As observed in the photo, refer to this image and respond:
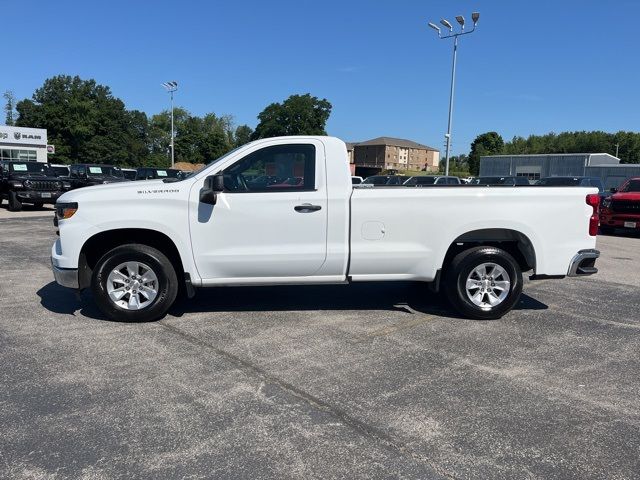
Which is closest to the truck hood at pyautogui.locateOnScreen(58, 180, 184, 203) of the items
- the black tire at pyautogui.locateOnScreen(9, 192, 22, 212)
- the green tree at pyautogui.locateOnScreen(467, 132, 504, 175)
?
the black tire at pyautogui.locateOnScreen(9, 192, 22, 212)

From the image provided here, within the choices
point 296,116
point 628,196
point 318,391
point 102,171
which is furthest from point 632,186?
point 296,116

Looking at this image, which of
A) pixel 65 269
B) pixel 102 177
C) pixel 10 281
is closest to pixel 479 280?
pixel 65 269

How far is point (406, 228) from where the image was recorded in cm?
541

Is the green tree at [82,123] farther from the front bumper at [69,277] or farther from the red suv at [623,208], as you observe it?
the front bumper at [69,277]

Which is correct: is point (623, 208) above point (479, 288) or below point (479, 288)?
above

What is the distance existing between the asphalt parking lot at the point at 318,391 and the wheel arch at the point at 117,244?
0.57 m

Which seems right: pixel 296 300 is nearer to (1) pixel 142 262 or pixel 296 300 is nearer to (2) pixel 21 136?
(1) pixel 142 262

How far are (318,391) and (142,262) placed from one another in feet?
8.37

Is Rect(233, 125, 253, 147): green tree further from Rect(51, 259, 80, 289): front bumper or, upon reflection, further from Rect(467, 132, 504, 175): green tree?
Rect(51, 259, 80, 289): front bumper

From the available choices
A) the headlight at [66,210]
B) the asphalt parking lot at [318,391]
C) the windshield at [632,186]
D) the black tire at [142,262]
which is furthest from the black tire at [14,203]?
the windshield at [632,186]

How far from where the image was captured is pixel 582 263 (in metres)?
5.61

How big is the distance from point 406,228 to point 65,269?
11.9 ft

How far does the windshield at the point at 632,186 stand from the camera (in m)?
15.0

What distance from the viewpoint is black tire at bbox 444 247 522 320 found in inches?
219
